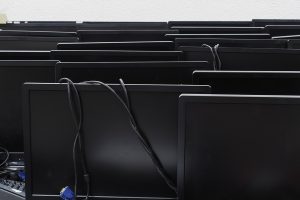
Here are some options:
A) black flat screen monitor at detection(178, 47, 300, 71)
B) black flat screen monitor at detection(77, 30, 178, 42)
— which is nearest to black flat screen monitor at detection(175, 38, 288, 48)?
black flat screen monitor at detection(178, 47, 300, 71)

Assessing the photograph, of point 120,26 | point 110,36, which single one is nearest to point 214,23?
point 120,26

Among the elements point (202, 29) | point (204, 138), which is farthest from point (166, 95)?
point (202, 29)

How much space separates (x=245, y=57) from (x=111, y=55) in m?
0.50

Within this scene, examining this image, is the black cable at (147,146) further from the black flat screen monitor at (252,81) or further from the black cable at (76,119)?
the black flat screen monitor at (252,81)

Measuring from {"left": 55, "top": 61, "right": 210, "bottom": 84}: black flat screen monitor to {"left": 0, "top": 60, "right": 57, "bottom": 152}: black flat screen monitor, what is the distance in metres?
0.11

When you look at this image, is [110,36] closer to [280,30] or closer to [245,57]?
[245,57]

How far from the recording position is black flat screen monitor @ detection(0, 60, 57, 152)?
1354mm

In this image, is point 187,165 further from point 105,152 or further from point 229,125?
point 105,152

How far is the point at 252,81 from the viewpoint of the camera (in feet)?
3.80

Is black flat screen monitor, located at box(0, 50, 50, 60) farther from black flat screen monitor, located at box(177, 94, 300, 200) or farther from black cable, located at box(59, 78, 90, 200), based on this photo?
black flat screen monitor, located at box(177, 94, 300, 200)

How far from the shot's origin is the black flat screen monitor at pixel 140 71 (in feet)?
4.12

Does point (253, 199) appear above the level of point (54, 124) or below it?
below

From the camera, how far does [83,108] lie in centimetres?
110

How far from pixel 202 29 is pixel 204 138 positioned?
183 cm
